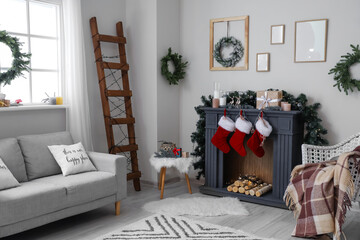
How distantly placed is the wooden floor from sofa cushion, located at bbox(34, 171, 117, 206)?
→ 0.26m

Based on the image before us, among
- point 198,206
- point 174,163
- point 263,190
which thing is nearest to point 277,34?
point 263,190

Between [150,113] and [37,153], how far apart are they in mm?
1594

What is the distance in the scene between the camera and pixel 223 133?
4270 mm

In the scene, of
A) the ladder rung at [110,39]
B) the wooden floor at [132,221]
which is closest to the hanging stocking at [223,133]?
the wooden floor at [132,221]

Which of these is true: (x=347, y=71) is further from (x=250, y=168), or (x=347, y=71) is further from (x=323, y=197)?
(x=250, y=168)

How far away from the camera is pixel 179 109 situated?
512cm

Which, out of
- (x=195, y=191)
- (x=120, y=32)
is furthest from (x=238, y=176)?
(x=120, y=32)

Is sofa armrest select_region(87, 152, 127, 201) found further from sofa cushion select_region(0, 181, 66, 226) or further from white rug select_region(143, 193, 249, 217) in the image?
sofa cushion select_region(0, 181, 66, 226)

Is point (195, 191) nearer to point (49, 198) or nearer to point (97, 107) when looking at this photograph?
point (97, 107)

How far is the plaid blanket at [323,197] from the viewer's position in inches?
118

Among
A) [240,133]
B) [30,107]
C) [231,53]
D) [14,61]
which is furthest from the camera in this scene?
[231,53]

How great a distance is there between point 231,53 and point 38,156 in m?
2.44

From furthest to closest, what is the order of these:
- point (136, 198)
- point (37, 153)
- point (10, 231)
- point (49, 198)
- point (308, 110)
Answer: point (136, 198) → point (308, 110) → point (37, 153) → point (49, 198) → point (10, 231)

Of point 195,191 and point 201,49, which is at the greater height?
point 201,49
